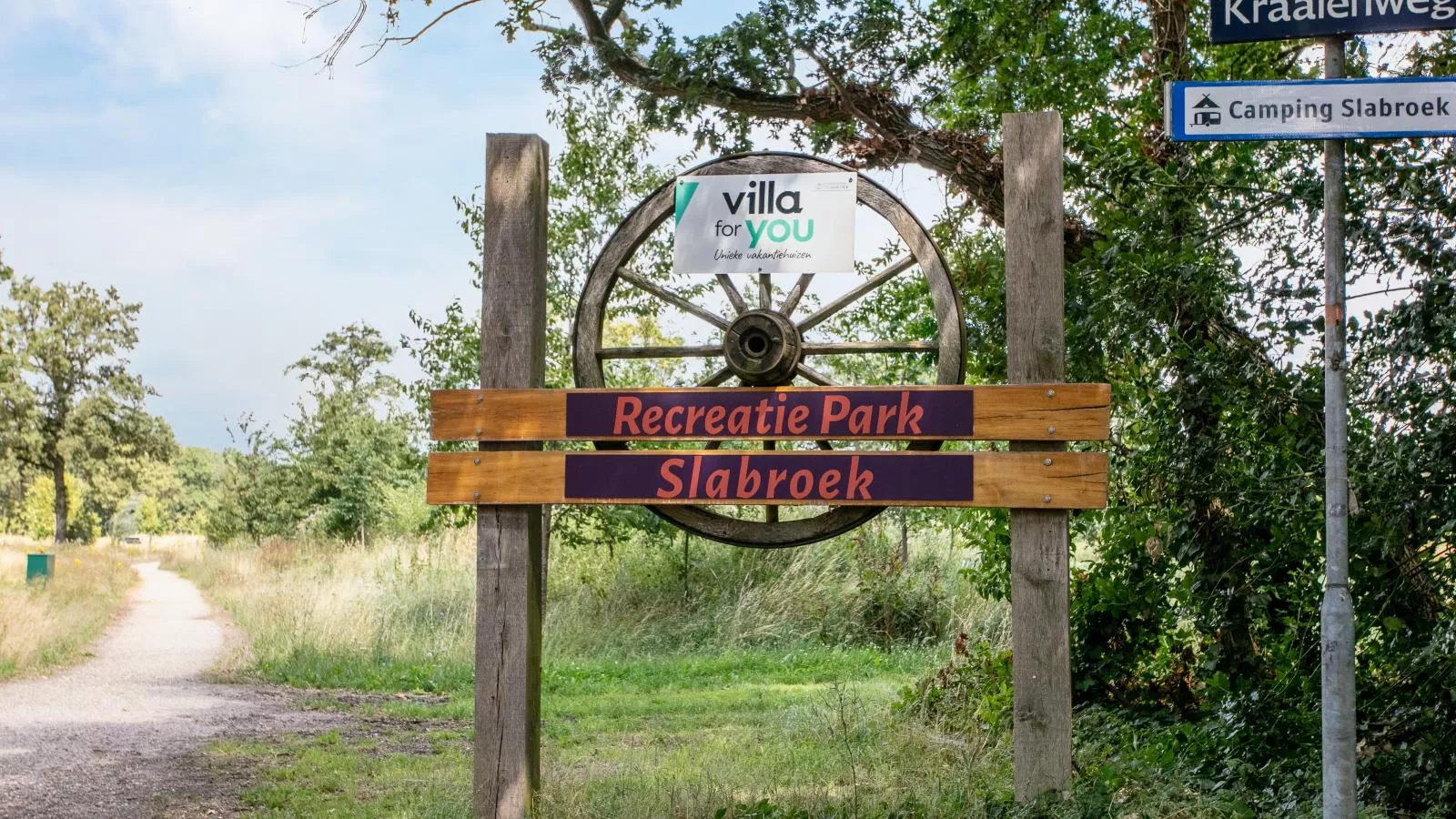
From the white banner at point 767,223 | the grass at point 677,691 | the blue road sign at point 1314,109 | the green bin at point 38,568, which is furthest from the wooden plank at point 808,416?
the green bin at point 38,568

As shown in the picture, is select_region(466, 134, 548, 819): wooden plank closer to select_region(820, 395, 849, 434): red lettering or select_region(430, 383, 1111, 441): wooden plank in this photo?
select_region(430, 383, 1111, 441): wooden plank

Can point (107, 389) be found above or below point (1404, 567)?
above

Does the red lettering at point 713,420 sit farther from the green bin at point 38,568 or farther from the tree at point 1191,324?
the green bin at point 38,568

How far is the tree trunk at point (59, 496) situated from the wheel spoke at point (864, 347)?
36.7 m

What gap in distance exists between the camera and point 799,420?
521 cm

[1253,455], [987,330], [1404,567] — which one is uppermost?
[987,330]

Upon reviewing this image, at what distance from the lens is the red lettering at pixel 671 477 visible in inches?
206

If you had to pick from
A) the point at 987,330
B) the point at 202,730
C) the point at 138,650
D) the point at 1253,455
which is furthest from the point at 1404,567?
the point at 138,650

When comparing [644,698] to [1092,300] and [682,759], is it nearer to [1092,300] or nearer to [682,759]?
[682,759]

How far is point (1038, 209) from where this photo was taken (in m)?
5.14

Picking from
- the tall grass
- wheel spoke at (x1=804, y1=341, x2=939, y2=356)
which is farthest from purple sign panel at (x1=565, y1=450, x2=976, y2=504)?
the tall grass

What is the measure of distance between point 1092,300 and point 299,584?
486 inches

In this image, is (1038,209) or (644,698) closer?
(1038,209)

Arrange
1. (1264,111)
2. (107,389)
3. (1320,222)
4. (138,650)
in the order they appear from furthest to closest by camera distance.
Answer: (107,389) → (138,650) → (1320,222) → (1264,111)
